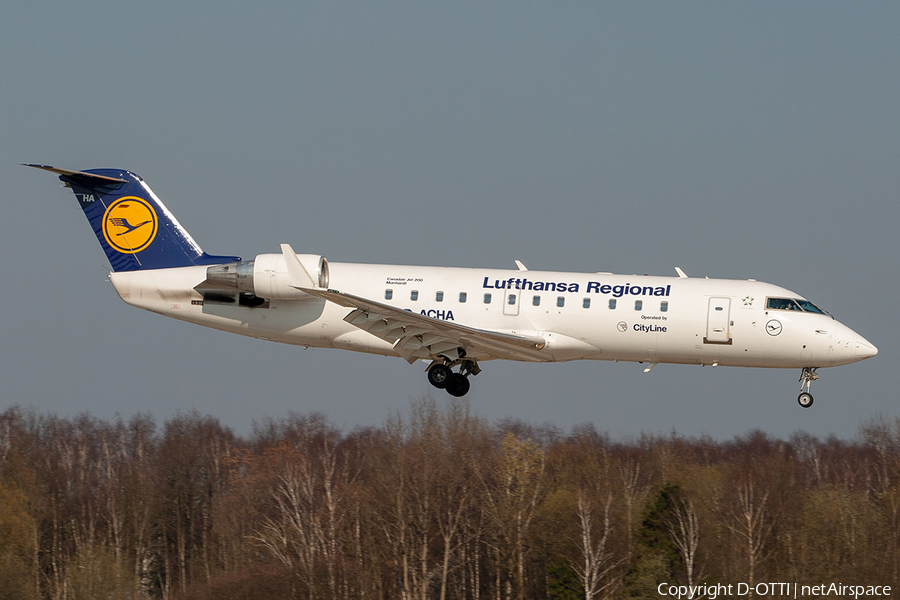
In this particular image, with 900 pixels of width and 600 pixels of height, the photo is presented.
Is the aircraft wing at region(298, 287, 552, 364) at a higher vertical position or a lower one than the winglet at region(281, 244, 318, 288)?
lower

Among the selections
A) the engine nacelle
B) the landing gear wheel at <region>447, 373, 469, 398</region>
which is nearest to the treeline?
the landing gear wheel at <region>447, 373, 469, 398</region>

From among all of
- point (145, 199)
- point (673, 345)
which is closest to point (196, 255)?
point (145, 199)

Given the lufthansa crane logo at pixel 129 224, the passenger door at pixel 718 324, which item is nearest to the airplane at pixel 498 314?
the passenger door at pixel 718 324

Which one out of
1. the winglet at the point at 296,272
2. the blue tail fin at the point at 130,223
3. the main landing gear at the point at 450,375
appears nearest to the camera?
the winglet at the point at 296,272

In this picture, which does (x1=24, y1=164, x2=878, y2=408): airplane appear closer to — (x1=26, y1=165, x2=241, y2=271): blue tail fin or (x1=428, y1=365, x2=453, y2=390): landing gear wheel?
(x1=428, y1=365, x2=453, y2=390): landing gear wheel

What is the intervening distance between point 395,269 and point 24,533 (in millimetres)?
31875

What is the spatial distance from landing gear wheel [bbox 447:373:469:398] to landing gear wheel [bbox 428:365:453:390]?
0.08 metres

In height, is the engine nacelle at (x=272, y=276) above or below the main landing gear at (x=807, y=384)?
above

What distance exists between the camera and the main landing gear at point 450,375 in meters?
27.7

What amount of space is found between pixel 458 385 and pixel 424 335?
6.77 ft

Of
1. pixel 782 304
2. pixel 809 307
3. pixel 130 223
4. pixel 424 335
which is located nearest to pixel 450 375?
pixel 424 335

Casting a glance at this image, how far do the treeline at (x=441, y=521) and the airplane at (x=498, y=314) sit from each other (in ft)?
38.3

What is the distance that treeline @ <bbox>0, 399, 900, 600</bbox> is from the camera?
132ft

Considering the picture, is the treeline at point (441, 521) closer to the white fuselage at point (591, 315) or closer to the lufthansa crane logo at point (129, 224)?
the white fuselage at point (591, 315)
